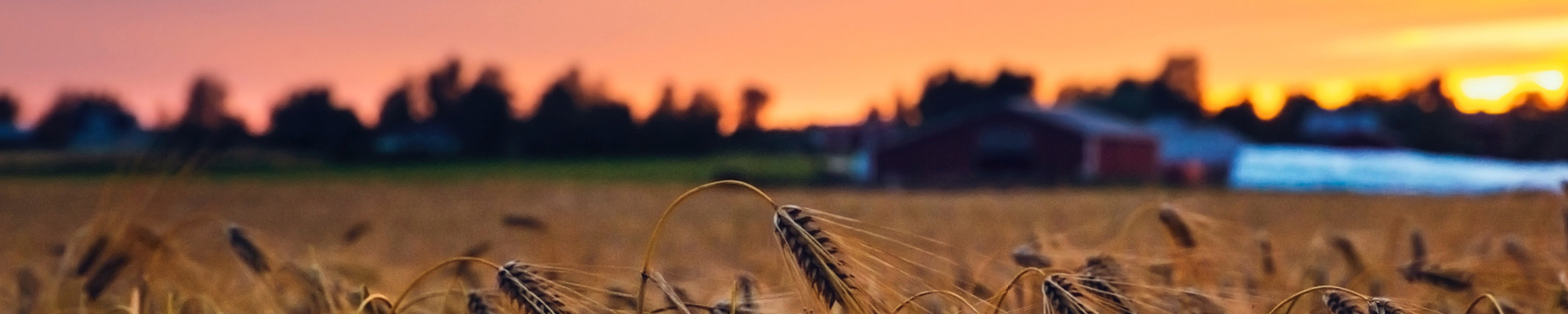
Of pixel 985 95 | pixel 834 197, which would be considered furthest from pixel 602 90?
pixel 834 197

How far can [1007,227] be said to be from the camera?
9.70 metres

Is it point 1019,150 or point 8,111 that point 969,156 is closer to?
point 1019,150

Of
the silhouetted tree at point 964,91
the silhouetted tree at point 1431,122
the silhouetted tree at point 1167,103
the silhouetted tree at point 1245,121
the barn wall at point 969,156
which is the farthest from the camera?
the silhouetted tree at point 1167,103

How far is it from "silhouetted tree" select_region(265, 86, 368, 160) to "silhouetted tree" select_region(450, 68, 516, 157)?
1064 centimetres

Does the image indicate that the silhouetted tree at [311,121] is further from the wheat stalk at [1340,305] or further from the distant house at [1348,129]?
the distant house at [1348,129]

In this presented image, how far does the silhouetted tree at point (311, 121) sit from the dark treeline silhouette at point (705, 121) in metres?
0.05

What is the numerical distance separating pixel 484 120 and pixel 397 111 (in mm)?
3666

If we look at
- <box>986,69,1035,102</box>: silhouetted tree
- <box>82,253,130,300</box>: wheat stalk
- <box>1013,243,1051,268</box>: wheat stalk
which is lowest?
<box>82,253,130,300</box>: wheat stalk

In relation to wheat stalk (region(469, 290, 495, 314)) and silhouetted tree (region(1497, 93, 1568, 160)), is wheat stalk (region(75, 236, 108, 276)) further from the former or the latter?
silhouetted tree (region(1497, 93, 1568, 160))

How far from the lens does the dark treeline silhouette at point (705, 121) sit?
35250 mm

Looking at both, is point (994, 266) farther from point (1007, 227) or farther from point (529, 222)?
point (1007, 227)

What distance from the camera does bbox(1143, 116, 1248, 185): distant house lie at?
38469 mm

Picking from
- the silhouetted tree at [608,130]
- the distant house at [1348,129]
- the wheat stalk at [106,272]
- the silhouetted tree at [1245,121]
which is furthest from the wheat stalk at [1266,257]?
the silhouetted tree at [1245,121]

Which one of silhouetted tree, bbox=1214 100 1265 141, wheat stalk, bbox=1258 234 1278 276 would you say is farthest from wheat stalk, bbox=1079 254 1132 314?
silhouetted tree, bbox=1214 100 1265 141
